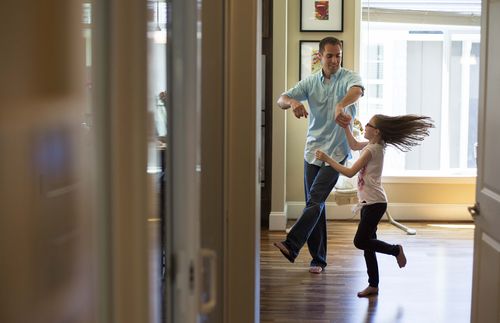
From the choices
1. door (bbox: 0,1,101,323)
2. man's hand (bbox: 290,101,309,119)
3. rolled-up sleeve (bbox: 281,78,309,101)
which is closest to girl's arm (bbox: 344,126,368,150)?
man's hand (bbox: 290,101,309,119)

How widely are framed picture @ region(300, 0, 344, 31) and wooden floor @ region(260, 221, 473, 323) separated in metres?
1.94

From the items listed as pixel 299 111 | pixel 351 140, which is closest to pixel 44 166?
pixel 299 111

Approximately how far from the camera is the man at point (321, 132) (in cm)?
430

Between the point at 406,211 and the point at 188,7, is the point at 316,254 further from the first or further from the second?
the point at 188,7

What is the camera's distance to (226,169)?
2203 millimetres

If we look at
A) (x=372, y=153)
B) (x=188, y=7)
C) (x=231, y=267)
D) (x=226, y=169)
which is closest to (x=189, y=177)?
(x=188, y=7)

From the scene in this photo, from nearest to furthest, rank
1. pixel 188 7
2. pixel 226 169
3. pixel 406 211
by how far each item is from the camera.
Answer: pixel 188 7 < pixel 226 169 < pixel 406 211

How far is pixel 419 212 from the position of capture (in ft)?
21.0

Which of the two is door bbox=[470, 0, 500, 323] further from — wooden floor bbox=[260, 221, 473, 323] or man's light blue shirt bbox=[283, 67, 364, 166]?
man's light blue shirt bbox=[283, 67, 364, 166]

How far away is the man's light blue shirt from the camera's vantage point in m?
4.37

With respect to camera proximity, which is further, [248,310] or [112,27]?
[248,310]

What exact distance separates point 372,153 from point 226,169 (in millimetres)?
2007

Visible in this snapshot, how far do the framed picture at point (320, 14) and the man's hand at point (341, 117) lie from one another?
7.15 feet

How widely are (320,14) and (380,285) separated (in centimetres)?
288
